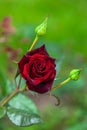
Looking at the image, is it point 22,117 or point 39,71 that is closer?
point 39,71

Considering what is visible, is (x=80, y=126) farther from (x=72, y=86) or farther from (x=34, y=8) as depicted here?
(x=34, y=8)

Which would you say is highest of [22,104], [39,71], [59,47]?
[39,71]

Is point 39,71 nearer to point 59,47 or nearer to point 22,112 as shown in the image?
point 22,112

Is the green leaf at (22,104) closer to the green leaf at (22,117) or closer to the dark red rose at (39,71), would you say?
the green leaf at (22,117)

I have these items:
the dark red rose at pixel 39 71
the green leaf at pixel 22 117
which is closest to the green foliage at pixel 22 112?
the green leaf at pixel 22 117

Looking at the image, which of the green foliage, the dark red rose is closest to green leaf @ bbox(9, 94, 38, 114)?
the green foliage

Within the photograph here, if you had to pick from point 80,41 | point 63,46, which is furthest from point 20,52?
point 80,41

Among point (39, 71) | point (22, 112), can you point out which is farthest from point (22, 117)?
point (39, 71)
